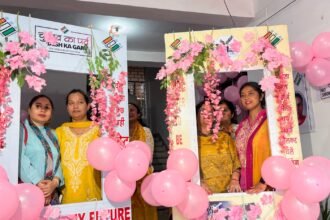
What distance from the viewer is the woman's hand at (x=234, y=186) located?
2.36 metres

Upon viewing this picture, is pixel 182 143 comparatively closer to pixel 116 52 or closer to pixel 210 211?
pixel 210 211

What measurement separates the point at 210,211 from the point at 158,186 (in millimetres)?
502

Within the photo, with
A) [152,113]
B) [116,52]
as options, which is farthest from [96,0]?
[152,113]

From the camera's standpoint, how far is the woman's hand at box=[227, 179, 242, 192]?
7.75 ft

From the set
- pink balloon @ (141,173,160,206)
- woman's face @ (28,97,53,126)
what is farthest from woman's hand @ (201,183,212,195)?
woman's face @ (28,97,53,126)

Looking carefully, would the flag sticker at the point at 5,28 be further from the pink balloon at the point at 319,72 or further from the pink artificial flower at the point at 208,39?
the pink balloon at the point at 319,72

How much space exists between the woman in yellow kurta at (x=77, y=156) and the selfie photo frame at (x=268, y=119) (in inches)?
23.6

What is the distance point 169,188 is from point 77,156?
0.78 m

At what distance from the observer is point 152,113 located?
7535mm

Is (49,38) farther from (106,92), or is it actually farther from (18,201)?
(18,201)

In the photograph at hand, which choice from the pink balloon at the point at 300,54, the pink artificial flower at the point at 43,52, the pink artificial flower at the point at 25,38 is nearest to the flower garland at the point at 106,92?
the pink artificial flower at the point at 43,52

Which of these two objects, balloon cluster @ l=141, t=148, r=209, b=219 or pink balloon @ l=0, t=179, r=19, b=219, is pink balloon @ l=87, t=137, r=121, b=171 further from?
pink balloon @ l=0, t=179, r=19, b=219

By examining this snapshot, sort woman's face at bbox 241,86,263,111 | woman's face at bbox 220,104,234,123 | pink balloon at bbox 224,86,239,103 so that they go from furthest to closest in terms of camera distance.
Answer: pink balloon at bbox 224,86,239,103, woman's face at bbox 220,104,234,123, woman's face at bbox 241,86,263,111

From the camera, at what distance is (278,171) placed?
2.05m
